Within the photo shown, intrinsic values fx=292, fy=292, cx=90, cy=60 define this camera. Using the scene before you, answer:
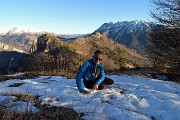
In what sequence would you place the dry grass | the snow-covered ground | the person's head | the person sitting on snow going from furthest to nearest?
the person sitting on snow → the person's head → the snow-covered ground → the dry grass

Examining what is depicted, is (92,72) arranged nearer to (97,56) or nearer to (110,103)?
(97,56)

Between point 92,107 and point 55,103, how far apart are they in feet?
3.19

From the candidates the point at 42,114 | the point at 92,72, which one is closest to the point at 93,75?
the point at 92,72

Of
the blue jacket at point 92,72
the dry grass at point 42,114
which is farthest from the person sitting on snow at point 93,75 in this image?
the dry grass at point 42,114

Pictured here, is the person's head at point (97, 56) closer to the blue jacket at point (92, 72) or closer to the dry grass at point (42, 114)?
the blue jacket at point (92, 72)

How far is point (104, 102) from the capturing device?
769cm

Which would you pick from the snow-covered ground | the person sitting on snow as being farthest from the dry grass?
the person sitting on snow

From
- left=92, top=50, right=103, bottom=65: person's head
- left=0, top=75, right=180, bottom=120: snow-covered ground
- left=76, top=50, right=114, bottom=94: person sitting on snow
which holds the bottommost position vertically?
left=0, top=75, right=180, bottom=120: snow-covered ground

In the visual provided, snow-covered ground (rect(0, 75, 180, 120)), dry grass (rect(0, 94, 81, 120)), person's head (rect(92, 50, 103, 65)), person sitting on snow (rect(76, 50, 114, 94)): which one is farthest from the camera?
person sitting on snow (rect(76, 50, 114, 94))

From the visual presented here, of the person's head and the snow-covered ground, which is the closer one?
the snow-covered ground

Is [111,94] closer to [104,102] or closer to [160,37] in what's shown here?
[104,102]

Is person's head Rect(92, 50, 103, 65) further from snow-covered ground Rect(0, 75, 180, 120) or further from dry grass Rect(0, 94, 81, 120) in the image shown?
dry grass Rect(0, 94, 81, 120)

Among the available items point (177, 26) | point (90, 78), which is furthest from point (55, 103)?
point (177, 26)

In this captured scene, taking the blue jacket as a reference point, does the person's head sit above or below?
above
